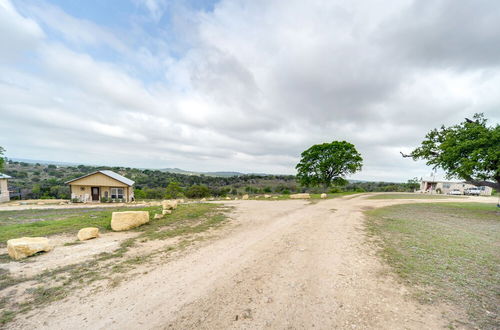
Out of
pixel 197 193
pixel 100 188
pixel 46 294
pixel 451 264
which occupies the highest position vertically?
pixel 100 188

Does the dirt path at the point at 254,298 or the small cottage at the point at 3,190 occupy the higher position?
the small cottage at the point at 3,190

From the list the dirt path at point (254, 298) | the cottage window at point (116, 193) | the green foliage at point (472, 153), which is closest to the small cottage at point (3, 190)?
the cottage window at point (116, 193)

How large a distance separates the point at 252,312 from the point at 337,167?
29540 mm

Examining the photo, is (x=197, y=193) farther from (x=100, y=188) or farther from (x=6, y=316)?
(x=6, y=316)

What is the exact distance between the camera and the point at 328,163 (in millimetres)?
28328

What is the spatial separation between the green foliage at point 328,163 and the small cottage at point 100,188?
2694 cm

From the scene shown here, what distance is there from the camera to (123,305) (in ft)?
10.3

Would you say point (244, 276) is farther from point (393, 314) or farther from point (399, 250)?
point (399, 250)

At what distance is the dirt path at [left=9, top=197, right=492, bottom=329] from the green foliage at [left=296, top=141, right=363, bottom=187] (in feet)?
82.6

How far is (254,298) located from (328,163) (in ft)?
91.8

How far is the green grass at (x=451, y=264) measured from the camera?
3.23 m

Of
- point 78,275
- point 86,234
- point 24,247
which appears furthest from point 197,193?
point 78,275

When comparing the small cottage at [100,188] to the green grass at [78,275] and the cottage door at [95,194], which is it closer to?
the cottage door at [95,194]

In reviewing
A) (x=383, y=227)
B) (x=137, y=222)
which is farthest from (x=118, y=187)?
(x=383, y=227)
